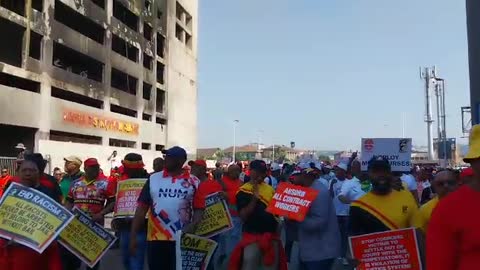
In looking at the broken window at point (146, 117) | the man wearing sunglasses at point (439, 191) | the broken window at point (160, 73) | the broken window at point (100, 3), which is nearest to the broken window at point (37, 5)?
the broken window at point (100, 3)

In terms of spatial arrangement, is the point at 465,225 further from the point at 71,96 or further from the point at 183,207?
the point at 71,96

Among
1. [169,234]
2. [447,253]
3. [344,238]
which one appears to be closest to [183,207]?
[169,234]

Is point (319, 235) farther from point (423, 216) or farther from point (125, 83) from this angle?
point (125, 83)

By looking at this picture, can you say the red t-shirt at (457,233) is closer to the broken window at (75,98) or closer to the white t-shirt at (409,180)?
the white t-shirt at (409,180)

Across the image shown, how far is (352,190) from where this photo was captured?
9.18m

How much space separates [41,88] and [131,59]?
1607cm

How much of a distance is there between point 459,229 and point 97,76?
43.6 m

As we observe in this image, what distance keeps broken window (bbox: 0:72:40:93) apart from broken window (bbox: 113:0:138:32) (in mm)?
13414

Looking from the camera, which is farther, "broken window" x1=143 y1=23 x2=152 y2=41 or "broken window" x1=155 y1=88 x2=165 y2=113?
"broken window" x1=155 y1=88 x2=165 y2=113

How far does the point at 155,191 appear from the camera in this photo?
18.1 feet

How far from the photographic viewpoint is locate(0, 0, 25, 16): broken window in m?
31.4

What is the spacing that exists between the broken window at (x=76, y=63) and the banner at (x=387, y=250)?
33535 millimetres

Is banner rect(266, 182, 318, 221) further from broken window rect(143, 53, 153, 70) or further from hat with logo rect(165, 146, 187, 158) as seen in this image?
broken window rect(143, 53, 153, 70)

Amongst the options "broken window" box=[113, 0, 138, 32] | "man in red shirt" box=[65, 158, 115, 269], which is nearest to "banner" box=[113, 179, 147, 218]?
"man in red shirt" box=[65, 158, 115, 269]
